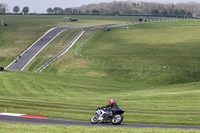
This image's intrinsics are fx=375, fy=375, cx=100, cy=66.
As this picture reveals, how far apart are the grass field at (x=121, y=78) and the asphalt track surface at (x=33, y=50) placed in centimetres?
256

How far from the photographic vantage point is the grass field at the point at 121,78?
36.8 m

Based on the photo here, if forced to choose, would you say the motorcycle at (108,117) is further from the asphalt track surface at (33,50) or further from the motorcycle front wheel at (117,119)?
the asphalt track surface at (33,50)

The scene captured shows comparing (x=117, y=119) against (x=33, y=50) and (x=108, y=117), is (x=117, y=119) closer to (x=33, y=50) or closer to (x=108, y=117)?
(x=108, y=117)

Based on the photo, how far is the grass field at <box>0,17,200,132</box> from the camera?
3684cm

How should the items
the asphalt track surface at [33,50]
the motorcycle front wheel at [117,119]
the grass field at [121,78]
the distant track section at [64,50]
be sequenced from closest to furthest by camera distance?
the motorcycle front wheel at [117,119] < the grass field at [121,78] < the distant track section at [64,50] < the asphalt track surface at [33,50]

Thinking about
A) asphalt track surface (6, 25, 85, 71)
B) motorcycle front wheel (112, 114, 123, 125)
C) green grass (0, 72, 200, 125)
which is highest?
motorcycle front wheel (112, 114, 123, 125)

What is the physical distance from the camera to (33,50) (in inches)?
4441

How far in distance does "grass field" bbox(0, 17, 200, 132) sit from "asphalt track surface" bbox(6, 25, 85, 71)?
8.40 feet

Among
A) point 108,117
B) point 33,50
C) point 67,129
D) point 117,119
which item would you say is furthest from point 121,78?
point 67,129

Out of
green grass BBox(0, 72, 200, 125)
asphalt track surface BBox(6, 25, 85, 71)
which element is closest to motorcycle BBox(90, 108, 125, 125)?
green grass BBox(0, 72, 200, 125)

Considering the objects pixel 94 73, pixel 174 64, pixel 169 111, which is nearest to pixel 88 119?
pixel 169 111

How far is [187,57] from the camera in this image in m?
93.9

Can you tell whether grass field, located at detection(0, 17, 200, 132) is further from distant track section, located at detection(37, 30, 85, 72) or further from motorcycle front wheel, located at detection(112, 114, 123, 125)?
motorcycle front wheel, located at detection(112, 114, 123, 125)

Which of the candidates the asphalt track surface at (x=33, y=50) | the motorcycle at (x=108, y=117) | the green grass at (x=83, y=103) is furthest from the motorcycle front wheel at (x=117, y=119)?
the asphalt track surface at (x=33, y=50)
